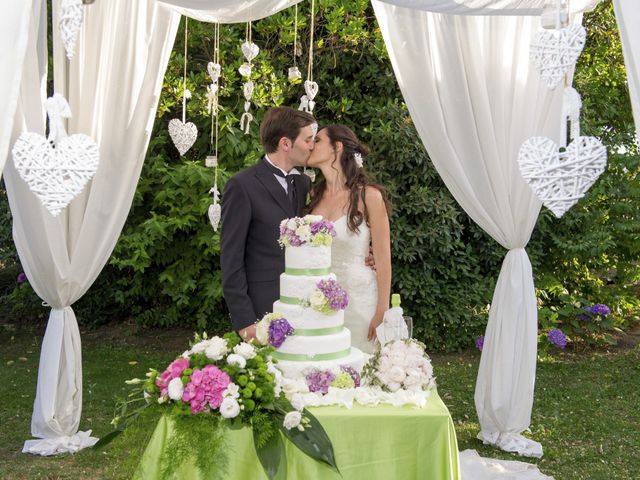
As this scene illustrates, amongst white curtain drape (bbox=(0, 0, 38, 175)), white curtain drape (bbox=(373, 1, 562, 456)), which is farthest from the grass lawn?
white curtain drape (bbox=(373, 1, 562, 456))

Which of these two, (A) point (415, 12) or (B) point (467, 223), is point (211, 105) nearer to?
(A) point (415, 12)

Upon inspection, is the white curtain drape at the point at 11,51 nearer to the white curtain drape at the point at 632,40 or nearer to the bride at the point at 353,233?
the white curtain drape at the point at 632,40

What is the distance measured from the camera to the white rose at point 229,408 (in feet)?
8.78

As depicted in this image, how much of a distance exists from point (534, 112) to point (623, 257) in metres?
3.73

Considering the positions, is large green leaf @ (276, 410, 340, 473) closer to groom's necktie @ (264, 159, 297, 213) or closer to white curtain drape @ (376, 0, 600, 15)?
groom's necktie @ (264, 159, 297, 213)

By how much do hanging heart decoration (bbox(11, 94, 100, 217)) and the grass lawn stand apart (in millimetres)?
895

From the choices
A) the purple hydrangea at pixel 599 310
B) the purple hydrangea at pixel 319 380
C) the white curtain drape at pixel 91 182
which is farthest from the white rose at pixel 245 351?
the purple hydrangea at pixel 599 310

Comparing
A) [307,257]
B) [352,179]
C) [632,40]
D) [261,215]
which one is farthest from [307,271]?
[632,40]

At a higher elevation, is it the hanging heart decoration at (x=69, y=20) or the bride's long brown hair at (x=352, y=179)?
the hanging heart decoration at (x=69, y=20)

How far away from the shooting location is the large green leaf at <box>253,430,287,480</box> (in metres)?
2.74

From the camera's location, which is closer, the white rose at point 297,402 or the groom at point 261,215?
the white rose at point 297,402

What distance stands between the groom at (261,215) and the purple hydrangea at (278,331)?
0.57m

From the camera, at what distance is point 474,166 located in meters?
4.39

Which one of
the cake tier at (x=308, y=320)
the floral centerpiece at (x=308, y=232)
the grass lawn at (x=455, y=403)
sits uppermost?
the floral centerpiece at (x=308, y=232)
